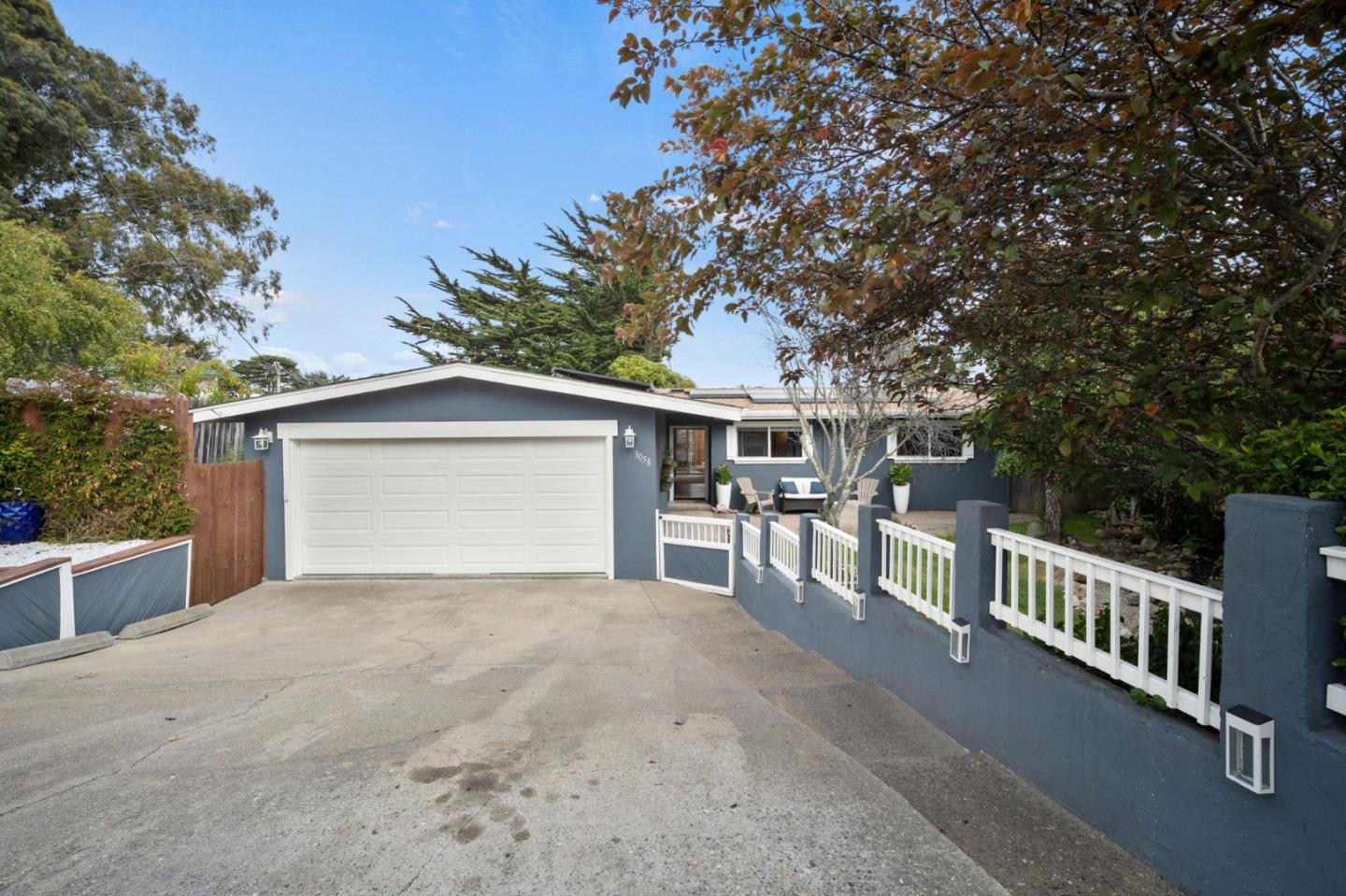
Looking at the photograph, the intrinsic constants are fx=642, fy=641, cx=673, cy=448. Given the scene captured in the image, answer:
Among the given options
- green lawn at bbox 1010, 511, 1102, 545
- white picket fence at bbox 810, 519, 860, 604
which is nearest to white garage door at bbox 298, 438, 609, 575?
white picket fence at bbox 810, 519, 860, 604

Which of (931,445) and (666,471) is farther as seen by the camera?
(931,445)

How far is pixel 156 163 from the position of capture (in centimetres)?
1916

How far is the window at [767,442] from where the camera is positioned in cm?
1410

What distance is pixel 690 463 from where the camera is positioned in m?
14.8

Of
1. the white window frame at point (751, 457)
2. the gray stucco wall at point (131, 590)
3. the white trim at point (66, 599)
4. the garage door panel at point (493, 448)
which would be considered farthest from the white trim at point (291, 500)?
the white window frame at point (751, 457)

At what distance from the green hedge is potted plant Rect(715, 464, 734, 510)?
30.2 ft

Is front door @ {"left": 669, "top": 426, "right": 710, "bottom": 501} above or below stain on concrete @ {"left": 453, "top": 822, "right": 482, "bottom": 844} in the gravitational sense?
above

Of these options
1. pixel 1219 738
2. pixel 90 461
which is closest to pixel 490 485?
pixel 90 461

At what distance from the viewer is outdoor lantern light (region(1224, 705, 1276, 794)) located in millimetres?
1774

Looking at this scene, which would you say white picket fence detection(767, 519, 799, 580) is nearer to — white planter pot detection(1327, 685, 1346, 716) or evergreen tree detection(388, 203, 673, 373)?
white planter pot detection(1327, 685, 1346, 716)

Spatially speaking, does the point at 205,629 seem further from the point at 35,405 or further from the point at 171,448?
the point at 35,405

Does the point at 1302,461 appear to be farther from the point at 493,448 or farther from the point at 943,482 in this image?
the point at 943,482

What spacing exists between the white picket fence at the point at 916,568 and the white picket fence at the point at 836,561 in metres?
0.29

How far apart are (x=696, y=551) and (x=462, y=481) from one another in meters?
3.37
